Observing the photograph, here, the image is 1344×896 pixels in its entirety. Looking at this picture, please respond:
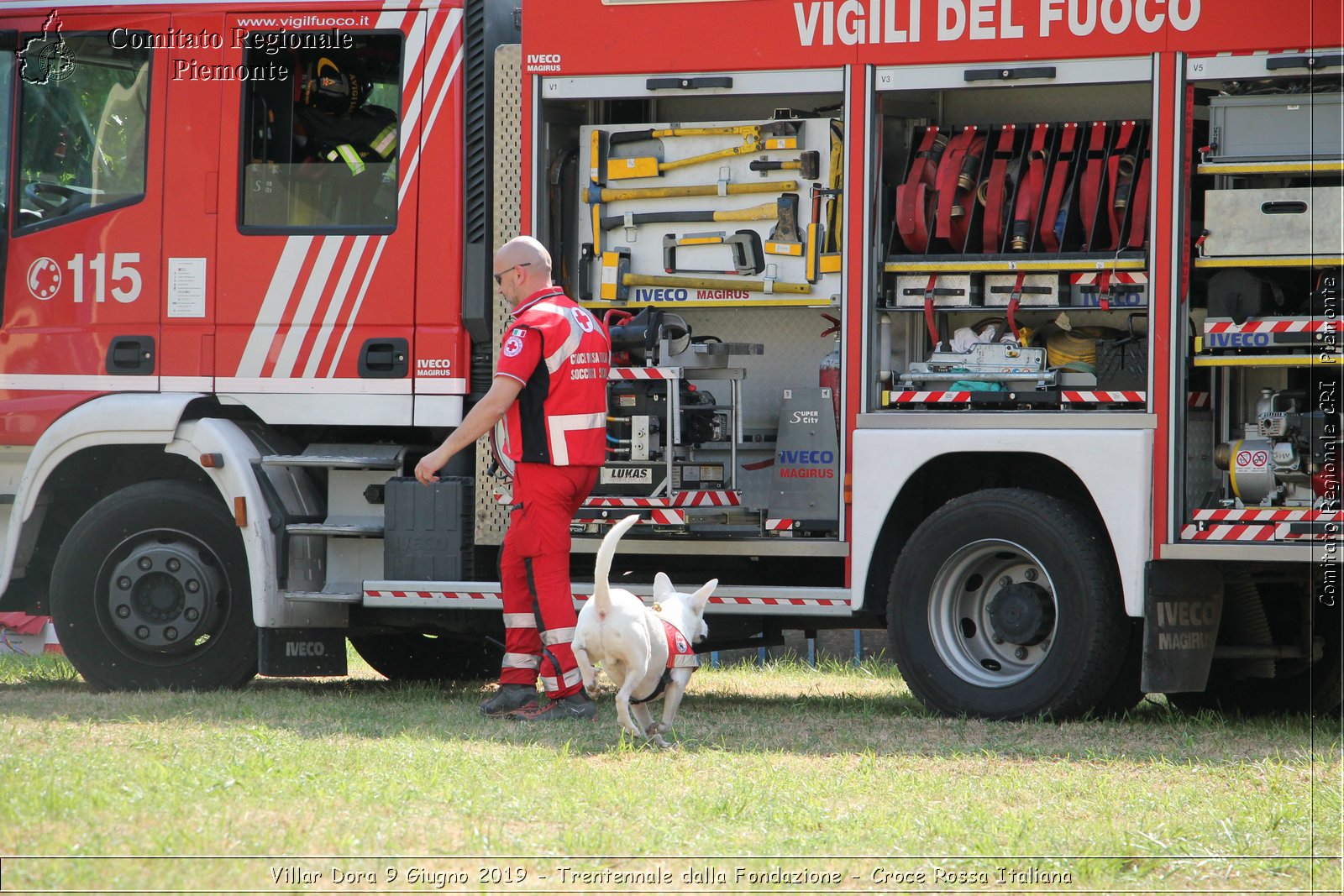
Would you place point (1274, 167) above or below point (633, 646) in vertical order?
above

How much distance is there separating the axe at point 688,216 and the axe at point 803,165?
0.52 feet

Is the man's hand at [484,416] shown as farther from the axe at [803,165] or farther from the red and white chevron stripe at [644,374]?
the axe at [803,165]

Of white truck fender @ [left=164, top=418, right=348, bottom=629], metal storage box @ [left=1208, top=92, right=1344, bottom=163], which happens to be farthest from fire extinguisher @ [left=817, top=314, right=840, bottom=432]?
white truck fender @ [left=164, top=418, right=348, bottom=629]

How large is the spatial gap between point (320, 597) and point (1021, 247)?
3.32 meters

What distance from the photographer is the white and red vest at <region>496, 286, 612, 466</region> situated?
6.37 metres

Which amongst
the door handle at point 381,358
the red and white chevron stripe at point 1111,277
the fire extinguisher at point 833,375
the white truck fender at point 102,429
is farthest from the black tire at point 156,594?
the red and white chevron stripe at point 1111,277

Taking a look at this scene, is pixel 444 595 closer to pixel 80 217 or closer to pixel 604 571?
pixel 604 571

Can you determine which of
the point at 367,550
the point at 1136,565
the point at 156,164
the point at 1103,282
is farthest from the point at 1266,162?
the point at 156,164

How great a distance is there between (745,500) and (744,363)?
2.16 ft

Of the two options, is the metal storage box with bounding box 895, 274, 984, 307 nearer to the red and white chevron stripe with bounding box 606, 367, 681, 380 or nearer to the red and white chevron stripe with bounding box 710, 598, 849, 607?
the red and white chevron stripe with bounding box 606, 367, 681, 380

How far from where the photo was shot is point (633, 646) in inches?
218

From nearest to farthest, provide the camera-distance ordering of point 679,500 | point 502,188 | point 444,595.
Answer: point 679,500
point 444,595
point 502,188

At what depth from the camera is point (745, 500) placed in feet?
23.8

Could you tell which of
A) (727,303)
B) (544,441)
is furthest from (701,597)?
(727,303)
